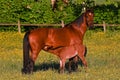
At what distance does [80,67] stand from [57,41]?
5.38ft

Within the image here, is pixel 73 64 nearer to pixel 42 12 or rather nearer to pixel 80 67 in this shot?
pixel 80 67

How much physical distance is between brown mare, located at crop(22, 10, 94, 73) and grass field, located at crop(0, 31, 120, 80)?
20.0 inches

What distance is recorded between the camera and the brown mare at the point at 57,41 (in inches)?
573

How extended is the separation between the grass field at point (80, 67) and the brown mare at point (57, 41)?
1.67ft

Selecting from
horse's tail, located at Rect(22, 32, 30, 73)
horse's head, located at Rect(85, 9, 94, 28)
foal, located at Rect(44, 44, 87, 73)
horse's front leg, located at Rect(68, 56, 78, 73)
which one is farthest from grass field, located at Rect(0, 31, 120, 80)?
horse's head, located at Rect(85, 9, 94, 28)

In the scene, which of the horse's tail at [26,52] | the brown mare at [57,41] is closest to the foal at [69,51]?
the brown mare at [57,41]

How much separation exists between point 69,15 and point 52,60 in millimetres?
12750

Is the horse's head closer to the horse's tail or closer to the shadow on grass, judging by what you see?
the shadow on grass

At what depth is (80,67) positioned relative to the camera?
16000 mm

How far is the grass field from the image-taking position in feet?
44.3

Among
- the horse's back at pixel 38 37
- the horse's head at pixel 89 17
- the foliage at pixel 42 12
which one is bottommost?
the foliage at pixel 42 12

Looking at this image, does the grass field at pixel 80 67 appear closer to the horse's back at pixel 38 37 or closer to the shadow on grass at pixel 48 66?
the shadow on grass at pixel 48 66

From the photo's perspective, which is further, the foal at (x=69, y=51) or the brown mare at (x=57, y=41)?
the foal at (x=69, y=51)

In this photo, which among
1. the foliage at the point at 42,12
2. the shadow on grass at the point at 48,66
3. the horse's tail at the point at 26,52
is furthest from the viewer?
the foliage at the point at 42,12
